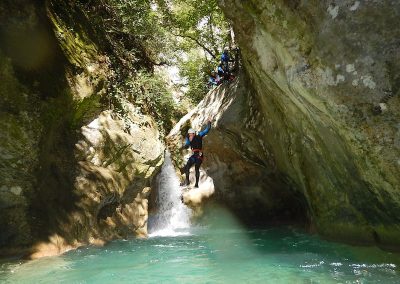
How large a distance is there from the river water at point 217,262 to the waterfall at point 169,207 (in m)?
2.22

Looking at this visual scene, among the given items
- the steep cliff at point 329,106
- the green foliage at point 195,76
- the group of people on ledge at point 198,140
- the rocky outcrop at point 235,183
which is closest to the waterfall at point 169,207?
the rocky outcrop at point 235,183

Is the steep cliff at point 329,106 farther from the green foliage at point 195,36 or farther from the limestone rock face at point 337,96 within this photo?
the green foliage at point 195,36

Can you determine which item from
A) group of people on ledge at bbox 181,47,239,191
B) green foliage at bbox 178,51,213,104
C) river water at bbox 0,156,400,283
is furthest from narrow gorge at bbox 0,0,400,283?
green foliage at bbox 178,51,213,104

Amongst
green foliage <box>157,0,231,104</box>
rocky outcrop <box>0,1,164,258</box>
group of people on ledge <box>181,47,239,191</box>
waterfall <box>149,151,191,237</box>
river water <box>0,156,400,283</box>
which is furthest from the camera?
green foliage <box>157,0,231,104</box>

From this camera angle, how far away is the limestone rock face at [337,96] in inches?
254

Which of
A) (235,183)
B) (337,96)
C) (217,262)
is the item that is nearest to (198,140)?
(235,183)

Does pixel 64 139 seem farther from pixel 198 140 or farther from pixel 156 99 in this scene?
pixel 156 99

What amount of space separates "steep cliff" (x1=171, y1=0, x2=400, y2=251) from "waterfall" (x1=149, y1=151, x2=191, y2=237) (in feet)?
14.5

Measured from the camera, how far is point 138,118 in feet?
47.8

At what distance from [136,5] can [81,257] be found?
10895mm

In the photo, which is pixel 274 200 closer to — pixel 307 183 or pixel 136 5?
pixel 307 183

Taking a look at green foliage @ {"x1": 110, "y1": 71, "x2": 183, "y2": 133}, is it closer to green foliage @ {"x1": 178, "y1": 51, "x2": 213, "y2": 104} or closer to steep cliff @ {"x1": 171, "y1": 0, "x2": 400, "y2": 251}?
green foliage @ {"x1": 178, "y1": 51, "x2": 213, "y2": 104}

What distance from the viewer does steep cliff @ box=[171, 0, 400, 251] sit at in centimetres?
646

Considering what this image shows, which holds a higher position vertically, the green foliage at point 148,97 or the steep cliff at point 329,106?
the green foliage at point 148,97
